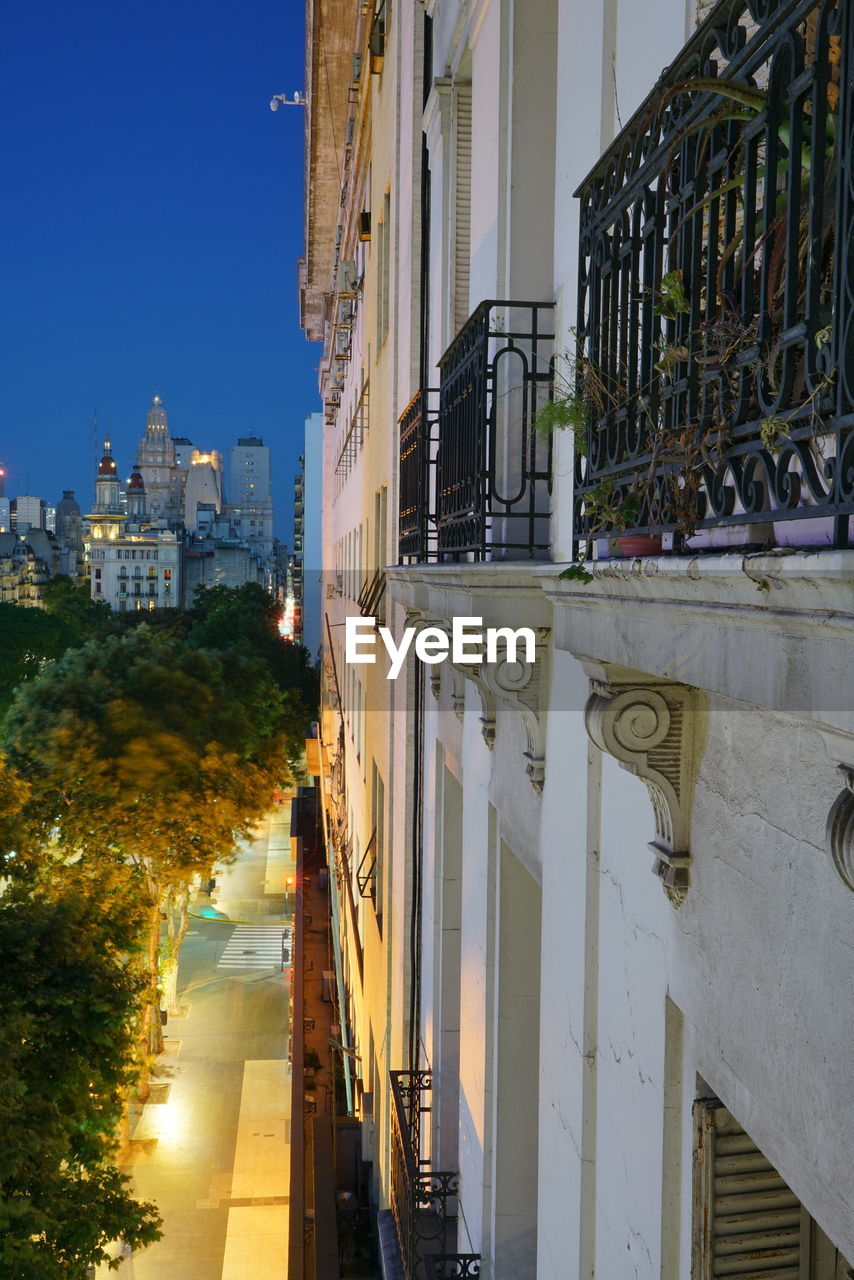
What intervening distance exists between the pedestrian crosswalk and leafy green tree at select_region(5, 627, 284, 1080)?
5785 millimetres

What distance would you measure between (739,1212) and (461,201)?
6347 mm

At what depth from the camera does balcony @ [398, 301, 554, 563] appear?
464 centimetres

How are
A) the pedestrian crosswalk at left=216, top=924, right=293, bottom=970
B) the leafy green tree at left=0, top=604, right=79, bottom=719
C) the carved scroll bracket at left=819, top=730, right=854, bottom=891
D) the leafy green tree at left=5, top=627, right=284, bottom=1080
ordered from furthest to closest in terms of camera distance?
the leafy green tree at left=0, top=604, right=79, bottom=719, the pedestrian crosswalk at left=216, top=924, right=293, bottom=970, the leafy green tree at left=5, top=627, right=284, bottom=1080, the carved scroll bracket at left=819, top=730, right=854, bottom=891

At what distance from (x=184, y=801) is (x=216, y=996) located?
7.06 metres

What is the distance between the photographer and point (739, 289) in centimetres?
226

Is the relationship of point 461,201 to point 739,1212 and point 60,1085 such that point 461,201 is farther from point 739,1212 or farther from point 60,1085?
point 60,1085

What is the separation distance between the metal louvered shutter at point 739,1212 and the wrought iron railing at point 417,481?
3708mm

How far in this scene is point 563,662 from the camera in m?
4.22

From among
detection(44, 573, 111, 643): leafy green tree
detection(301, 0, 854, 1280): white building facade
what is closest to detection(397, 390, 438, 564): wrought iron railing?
detection(301, 0, 854, 1280): white building facade

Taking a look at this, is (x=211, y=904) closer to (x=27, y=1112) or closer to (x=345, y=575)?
(x=345, y=575)

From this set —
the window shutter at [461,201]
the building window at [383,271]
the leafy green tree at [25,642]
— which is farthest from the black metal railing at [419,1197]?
the leafy green tree at [25,642]

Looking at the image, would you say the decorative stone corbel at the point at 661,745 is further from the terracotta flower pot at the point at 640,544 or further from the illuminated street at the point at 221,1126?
the illuminated street at the point at 221,1126

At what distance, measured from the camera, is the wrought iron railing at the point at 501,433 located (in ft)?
15.2

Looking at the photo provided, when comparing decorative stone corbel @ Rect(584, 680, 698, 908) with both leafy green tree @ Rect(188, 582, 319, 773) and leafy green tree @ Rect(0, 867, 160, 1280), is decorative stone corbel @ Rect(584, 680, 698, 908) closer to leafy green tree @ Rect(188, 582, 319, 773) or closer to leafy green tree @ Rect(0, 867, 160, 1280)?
leafy green tree @ Rect(0, 867, 160, 1280)
